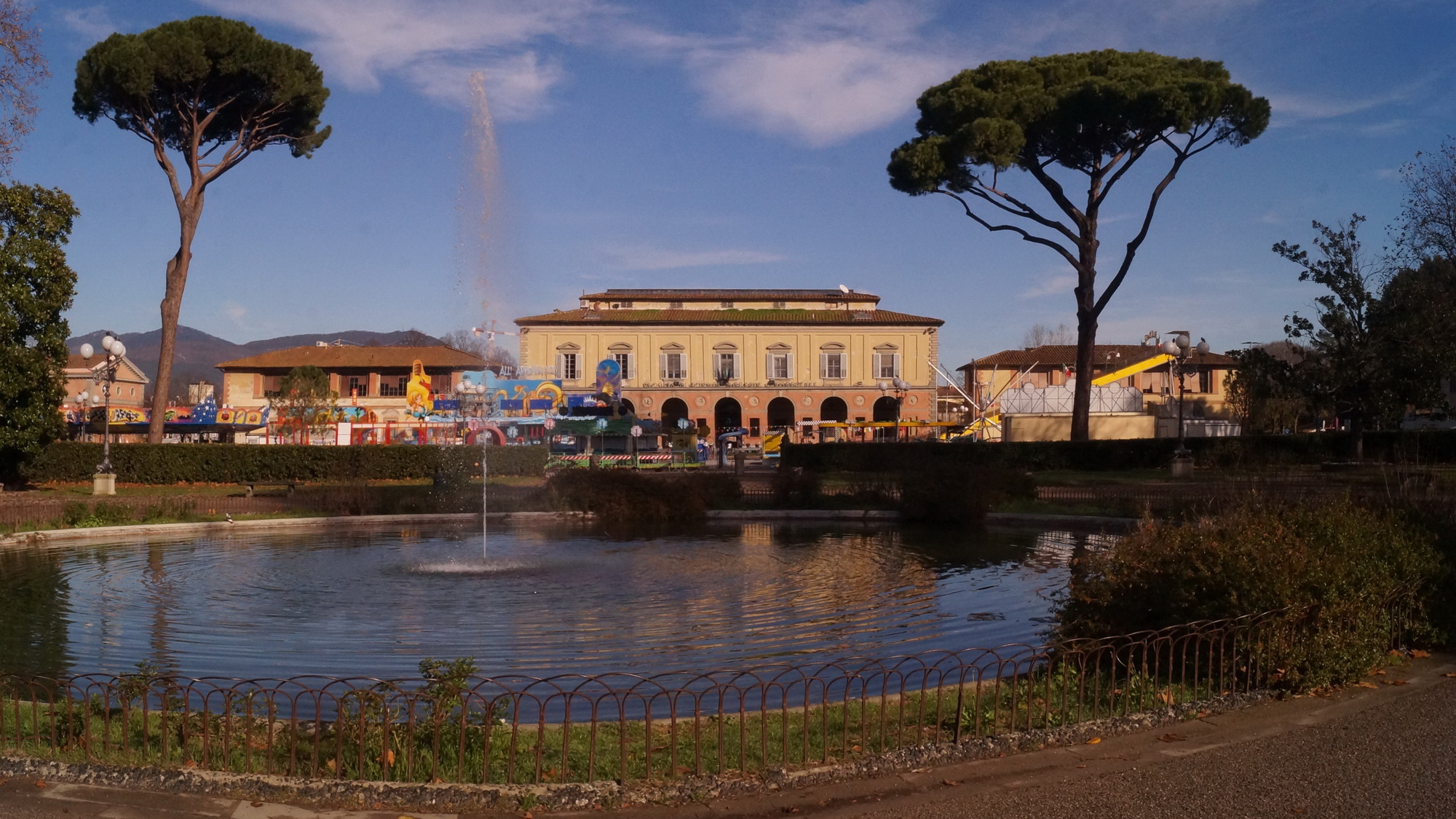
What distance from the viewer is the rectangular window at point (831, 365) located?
63.8 m

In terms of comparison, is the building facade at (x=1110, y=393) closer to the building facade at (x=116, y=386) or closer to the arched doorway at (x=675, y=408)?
the arched doorway at (x=675, y=408)

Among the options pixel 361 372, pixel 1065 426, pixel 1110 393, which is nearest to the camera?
pixel 1065 426

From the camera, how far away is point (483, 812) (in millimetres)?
4637

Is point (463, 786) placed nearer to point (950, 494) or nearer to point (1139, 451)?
point (950, 494)

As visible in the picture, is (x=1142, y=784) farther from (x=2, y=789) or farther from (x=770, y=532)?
(x=770, y=532)

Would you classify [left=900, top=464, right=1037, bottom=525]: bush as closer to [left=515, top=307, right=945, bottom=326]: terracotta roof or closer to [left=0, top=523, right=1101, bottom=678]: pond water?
[left=0, top=523, right=1101, bottom=678]: pond water

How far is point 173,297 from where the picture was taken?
98.4ft

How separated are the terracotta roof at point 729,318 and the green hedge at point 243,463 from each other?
33.9 metres

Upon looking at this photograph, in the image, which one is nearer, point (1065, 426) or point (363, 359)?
point (1065, 426)

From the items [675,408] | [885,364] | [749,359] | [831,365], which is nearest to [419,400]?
[675,408]

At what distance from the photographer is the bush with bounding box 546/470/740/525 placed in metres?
19.4

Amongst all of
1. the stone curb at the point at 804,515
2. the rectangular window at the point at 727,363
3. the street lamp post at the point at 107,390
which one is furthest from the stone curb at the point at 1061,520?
the rectangular window at the point at 727,363

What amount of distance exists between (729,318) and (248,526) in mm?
46397

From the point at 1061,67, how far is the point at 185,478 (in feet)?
89.0
